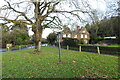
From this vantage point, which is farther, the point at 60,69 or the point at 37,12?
the point at 37,12

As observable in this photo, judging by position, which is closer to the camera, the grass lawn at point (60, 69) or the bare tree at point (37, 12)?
the grass lawn at point (60, 69)

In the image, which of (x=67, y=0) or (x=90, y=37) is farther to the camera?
(x=90, y=37)

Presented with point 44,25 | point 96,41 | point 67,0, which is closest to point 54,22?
point 44,25

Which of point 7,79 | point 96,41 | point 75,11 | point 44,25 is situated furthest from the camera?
point 96,41

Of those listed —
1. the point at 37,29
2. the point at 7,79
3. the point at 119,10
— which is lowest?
the point at 7,79

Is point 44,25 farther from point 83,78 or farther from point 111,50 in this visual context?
point 83,78

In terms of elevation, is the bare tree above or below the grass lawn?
above

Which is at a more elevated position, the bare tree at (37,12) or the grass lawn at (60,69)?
the bare tree at (37,12)

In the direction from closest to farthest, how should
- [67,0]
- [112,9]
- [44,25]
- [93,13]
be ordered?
1. [67,0]
2. [93,13]
3. [44,25]
4. [112,9]

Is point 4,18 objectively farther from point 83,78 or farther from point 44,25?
point 83,78

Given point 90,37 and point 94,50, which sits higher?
point 90,37

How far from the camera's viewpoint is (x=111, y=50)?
1198cm

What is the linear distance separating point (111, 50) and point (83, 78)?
396 inches

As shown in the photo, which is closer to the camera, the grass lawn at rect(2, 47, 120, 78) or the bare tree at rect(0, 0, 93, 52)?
the grass lawn at rect(2, 47, 120, 78)
